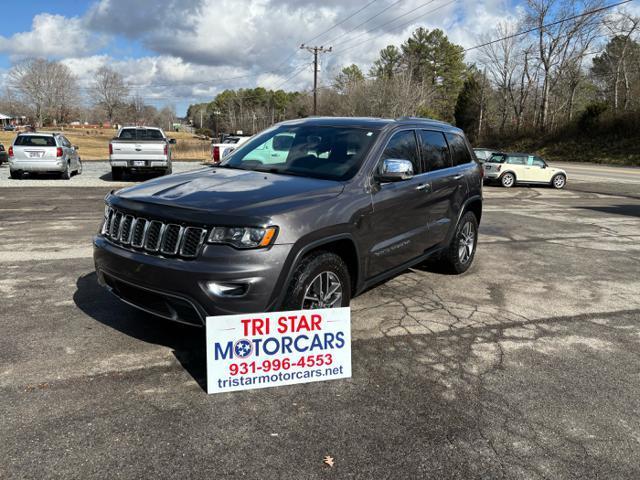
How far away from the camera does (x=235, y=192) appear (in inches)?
142

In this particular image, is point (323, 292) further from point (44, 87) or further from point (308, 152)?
point (44, 87)

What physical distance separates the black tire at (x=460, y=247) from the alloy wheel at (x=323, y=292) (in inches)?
96.2

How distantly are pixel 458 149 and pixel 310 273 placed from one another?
3352mm

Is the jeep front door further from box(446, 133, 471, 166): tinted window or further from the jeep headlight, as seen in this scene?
the jeep headlight

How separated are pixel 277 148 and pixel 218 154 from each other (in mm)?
13909

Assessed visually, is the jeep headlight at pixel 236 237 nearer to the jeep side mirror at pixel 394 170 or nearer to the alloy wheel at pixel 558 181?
the jeep side mirror at pixel 394 170

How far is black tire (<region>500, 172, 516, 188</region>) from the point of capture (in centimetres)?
1992

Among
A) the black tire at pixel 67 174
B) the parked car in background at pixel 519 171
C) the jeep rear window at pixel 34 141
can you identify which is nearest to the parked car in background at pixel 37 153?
the jeep rear window at pixel 34 141

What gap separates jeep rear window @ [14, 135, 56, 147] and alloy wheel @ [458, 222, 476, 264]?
49.4 ft

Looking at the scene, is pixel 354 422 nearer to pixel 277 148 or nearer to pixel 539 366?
pixel 539 366

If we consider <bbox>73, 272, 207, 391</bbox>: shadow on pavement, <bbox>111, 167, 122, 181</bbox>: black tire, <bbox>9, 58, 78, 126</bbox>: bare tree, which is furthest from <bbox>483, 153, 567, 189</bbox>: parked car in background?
<bbox>9, 58, 78, 126</bbox>: bare tree

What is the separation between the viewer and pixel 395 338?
168 inches

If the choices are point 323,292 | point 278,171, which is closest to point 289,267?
point 323,292

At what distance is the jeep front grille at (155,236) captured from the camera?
3256 mm
